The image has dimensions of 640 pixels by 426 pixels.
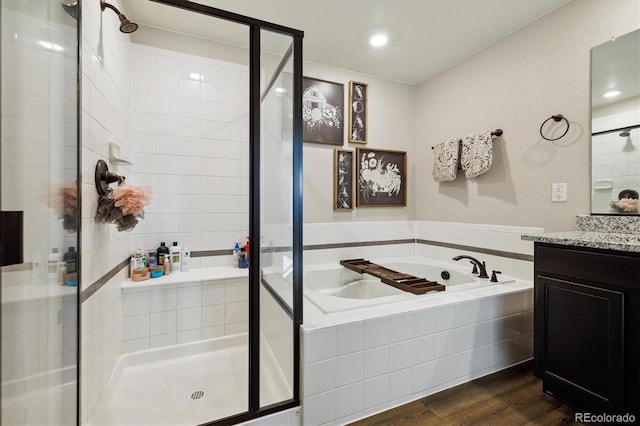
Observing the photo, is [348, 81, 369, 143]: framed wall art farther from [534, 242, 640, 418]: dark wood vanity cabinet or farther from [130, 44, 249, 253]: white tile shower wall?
[534, 242, 640, 418]: dark wood vanity cabinet

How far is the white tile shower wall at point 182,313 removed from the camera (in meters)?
1.91

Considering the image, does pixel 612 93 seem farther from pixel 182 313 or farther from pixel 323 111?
pixel 182 313

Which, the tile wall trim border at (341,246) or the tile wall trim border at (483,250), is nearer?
the tile wall trim border at (341,246)

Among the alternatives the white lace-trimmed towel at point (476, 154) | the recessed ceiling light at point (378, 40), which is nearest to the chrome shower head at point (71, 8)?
the recessed ceiling light at point (378, 40)

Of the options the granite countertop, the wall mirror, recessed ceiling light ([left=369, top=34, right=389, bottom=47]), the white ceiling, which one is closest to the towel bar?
the wall mirror

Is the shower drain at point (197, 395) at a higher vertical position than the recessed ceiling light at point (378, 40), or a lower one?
lower

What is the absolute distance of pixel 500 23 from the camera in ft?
6.65

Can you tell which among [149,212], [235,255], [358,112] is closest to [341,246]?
[235,255]

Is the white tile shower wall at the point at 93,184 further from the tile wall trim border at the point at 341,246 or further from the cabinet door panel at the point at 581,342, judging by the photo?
the cabinet door panel at the point at 581,342

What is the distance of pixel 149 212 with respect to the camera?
2129 millimetres

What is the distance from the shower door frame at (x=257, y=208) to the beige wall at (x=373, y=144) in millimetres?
1197

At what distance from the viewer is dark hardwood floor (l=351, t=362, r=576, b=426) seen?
1365mm

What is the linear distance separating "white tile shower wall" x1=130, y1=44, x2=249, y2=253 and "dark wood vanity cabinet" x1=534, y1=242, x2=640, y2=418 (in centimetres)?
214

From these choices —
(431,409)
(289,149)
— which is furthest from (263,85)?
(431,409)
